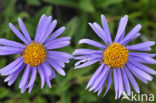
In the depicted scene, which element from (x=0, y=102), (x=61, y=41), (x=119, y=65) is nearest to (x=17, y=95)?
(x=0, y=102)

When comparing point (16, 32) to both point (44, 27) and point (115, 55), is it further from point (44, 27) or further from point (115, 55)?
point (115, 55)

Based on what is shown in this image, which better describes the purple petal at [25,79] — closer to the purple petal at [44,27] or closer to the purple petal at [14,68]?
the purple petal at [14,68]

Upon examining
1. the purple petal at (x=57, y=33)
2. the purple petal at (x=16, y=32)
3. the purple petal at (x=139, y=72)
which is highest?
the purple petal at (x=16, y=32)

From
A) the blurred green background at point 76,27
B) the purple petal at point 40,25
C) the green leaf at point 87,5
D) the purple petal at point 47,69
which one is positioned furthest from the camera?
the green leaf at point 87,5

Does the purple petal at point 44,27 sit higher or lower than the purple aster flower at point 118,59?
higher

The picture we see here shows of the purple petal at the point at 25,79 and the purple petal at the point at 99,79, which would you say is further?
the purple petal at the point at 25,79

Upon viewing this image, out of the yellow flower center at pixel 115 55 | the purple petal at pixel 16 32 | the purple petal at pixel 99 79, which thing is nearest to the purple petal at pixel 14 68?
the purple petal at pixel 16 32

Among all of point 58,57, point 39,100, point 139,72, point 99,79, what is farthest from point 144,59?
point 39,100
